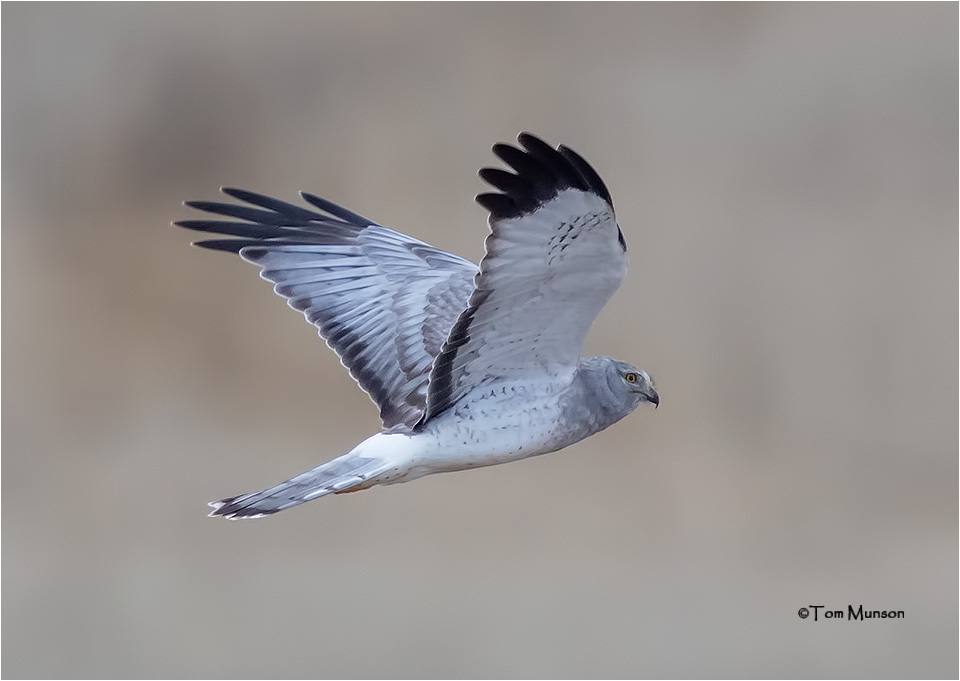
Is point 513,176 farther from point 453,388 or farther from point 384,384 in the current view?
point 384,384

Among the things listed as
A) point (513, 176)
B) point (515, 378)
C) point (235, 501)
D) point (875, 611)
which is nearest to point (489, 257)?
point (513, 176)

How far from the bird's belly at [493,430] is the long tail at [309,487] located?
165 millimetres

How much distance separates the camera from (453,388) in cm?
355

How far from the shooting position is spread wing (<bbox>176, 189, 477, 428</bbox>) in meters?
4.01

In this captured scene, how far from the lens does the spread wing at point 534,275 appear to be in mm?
2963

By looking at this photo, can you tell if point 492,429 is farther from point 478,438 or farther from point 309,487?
point 309,487

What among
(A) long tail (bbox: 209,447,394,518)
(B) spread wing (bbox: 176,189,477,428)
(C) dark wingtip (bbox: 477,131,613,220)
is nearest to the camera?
(C) dark wingtip (bbox: 477,131,613,220)

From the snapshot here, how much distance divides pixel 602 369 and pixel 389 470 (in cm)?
70

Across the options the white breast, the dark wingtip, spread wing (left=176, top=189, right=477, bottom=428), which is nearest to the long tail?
the white breast

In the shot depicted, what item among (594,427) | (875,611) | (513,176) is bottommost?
(875,611)

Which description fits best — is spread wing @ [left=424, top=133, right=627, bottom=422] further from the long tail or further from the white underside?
the long tail

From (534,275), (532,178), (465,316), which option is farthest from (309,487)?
(532,178)

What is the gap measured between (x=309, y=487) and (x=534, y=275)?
851 millimetres

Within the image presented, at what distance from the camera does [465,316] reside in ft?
10.8
